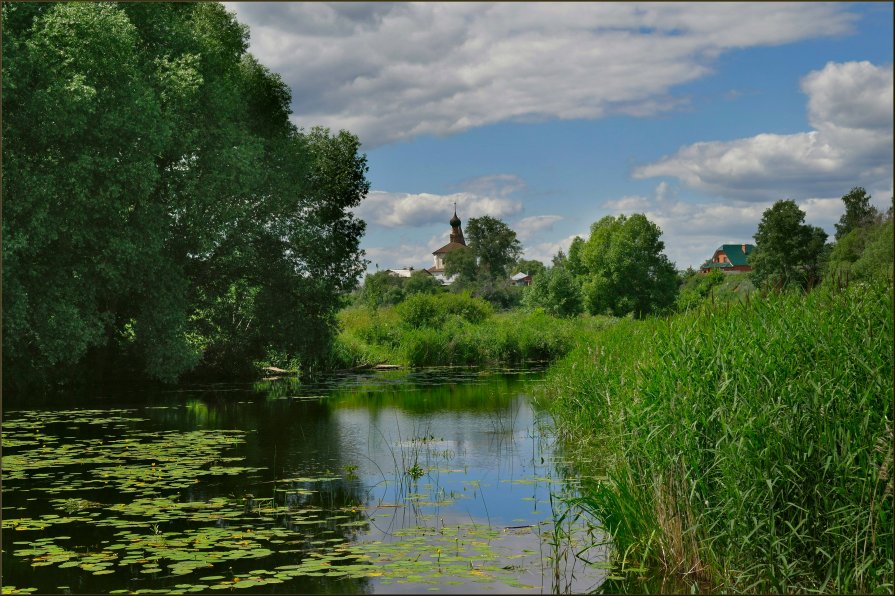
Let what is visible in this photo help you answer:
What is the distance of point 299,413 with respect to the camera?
18.7 m

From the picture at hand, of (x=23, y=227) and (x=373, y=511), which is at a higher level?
(x=23, y=227)

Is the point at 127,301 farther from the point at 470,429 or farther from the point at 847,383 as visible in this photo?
the point at 847,383

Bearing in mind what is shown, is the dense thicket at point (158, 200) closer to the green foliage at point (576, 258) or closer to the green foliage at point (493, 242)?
the green foliage at point (576, 258)

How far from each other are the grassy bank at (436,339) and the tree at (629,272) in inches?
942

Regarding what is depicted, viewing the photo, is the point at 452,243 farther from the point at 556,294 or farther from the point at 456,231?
the point at 556,294

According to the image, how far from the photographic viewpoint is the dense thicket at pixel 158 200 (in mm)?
19109

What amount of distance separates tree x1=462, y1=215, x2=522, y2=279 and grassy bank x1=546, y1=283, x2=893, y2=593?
309 ft

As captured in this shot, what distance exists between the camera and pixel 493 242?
10231cm

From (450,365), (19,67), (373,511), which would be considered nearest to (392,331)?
(450,365)

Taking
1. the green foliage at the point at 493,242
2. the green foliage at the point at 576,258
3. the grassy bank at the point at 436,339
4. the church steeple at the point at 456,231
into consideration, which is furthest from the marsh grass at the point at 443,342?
the church steeple at the point at 456,231

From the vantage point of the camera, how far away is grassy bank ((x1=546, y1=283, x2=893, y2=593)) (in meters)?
5.80

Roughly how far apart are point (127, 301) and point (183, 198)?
3385mm

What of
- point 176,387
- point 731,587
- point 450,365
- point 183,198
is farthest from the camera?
point 450,365

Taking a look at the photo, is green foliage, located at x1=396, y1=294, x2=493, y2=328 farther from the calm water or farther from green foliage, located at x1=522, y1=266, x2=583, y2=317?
green foliage, located at x1=522, y1=266, x2=583, y2=317
